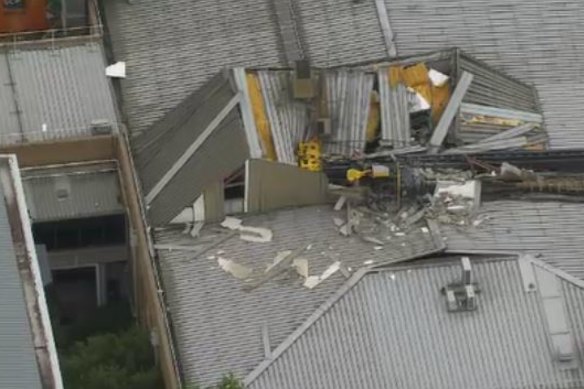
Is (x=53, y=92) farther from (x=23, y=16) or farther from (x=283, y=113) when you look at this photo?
(x=283, y=113)

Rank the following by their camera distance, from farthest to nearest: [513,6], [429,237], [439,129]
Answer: [513,6] → [439,129] → [429,237]

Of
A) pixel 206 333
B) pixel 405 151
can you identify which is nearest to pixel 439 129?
pixel 405 151

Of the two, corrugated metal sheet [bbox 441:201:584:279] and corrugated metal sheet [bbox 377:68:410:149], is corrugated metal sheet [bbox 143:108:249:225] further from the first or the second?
corrugated metal sheet [bbox 441:201:584:279]

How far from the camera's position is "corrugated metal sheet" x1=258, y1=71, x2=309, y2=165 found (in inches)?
2018

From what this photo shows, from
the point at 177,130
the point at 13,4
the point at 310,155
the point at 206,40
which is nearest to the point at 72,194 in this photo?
the point at 177,130

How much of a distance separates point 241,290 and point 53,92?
46.5 feet

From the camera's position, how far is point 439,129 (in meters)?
52.6

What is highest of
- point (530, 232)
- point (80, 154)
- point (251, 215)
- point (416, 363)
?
point (80, 154)

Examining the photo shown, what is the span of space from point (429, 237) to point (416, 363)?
18.5 feet

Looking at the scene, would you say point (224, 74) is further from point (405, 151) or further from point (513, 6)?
point (513, 6)

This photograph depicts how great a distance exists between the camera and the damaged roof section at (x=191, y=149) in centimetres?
5066

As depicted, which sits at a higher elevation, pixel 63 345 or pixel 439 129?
pixel 439 129

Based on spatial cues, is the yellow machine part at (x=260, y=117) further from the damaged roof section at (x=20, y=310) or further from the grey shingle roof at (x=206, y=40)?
the damaged roof section at (x=20, y=310)

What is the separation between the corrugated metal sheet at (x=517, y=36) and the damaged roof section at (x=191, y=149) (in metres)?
9.05
